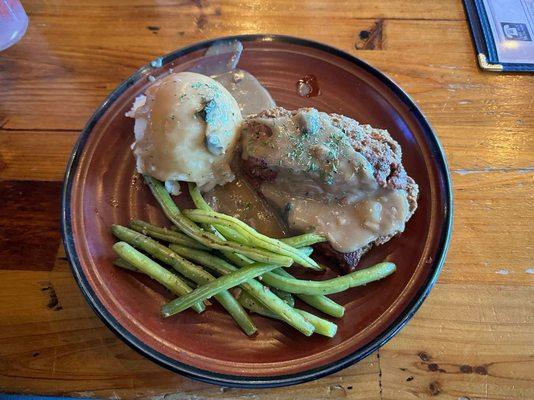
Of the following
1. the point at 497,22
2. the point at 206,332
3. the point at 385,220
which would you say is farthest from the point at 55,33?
the point at 497,22

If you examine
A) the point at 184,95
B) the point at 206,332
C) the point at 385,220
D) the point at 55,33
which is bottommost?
the point at 206,332

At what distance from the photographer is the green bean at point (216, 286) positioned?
1.68 metres

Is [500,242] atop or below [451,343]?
atop

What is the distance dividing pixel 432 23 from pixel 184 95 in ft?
5.33

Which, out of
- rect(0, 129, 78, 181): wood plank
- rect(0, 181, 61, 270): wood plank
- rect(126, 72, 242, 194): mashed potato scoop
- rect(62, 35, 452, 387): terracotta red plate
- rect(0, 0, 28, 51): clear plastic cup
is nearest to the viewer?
rect(62, 35, 452, 387): terracotta red plate

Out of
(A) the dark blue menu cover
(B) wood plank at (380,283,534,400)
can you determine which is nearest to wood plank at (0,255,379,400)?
(B) wood plank at (380,283,534,400)

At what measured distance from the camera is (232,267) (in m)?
1.78

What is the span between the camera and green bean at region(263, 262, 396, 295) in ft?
5.61

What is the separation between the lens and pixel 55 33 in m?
2.68

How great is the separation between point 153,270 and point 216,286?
28 centimetres

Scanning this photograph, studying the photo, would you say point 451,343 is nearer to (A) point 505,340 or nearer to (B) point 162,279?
(A) point 505,340

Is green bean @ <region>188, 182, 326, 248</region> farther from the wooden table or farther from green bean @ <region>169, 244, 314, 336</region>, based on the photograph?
the wooden table

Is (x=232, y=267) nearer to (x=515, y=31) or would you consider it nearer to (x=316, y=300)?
(x=316, y=300)

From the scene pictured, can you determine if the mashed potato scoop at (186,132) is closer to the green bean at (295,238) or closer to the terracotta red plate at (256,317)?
the terracotta red plate at (256,317)
